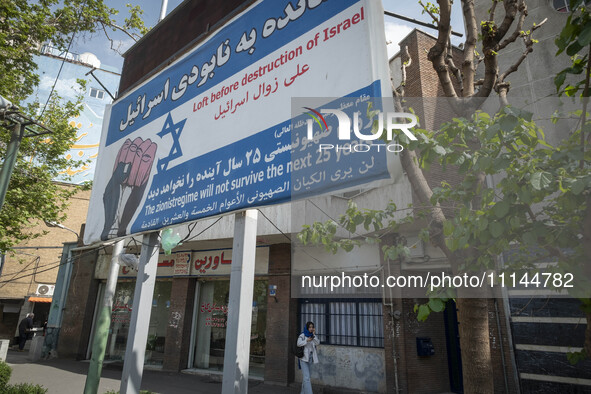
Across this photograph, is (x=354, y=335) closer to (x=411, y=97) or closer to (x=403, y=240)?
(x=403, y=240)

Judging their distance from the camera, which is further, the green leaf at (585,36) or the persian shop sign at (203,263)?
the persian shop sign at (203,263)

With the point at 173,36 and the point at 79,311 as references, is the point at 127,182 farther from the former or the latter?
the point at 79,311

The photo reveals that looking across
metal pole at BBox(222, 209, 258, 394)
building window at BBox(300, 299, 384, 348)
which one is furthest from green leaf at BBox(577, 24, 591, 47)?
building window at BBox(300, 299, 384, 348)

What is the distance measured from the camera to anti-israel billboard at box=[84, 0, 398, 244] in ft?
12.3

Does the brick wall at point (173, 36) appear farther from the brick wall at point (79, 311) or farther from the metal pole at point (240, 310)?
the brick wall at point (79, 311)

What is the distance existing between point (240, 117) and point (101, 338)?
4931 mm

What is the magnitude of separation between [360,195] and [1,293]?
28675 mm

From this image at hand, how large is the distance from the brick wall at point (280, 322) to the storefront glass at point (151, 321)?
5.31 m

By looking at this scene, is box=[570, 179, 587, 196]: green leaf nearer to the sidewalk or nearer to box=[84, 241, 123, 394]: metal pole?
box=[84, 241, 123, 394]: metal pole

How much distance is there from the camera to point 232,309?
4.09m

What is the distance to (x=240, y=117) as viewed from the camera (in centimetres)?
479

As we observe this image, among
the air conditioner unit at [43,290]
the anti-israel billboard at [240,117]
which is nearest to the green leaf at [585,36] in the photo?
the anti-israel billboard at [240,117]

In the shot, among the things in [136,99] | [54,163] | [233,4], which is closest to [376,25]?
[233,4]

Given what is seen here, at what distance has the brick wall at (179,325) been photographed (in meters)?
13.9
